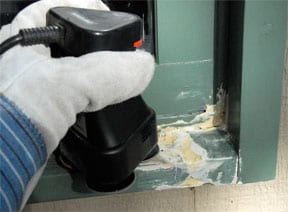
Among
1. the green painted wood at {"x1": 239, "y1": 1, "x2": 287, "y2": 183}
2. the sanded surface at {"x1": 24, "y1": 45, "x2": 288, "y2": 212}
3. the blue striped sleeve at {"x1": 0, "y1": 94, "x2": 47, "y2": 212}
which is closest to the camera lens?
the blue striped sleeve at {"x1": 0, "y1": 94, "x2": 47, "y2": 212}

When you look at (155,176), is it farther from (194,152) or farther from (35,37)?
(35,37)

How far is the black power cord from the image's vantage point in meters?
0.46

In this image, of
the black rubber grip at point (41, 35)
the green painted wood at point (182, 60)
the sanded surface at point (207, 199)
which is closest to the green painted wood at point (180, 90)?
the green painted wood at point (182, 60)

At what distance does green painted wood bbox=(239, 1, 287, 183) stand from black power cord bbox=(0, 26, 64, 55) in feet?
0.84

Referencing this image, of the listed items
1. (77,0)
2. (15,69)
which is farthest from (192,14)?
(15,69)

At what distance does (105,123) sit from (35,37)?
0.39 ft

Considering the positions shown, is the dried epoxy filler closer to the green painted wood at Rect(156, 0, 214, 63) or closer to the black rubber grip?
the green painted wood at Rect(156, 0, 214, 63)

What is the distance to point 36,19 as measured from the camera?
57 cm

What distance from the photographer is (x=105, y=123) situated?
1.71ft

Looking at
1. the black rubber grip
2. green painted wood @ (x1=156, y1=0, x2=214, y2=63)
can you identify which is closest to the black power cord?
the black rubber grip

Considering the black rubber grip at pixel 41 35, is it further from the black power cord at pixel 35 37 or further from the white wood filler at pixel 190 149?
the white wood filler at pixel 190 149

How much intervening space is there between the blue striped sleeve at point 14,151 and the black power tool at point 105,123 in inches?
3.7

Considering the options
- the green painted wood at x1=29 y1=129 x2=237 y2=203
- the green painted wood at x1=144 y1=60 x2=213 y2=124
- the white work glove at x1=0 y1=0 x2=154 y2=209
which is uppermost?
the white work glove at x1=0 y1=0 x2=154 y2=209

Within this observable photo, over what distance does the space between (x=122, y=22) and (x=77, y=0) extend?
133 mm
